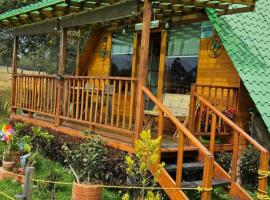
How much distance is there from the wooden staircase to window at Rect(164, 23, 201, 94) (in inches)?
62.1

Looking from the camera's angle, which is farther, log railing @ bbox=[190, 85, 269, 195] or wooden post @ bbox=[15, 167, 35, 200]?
log railing @ bbox=[190, 85, 269, 195]

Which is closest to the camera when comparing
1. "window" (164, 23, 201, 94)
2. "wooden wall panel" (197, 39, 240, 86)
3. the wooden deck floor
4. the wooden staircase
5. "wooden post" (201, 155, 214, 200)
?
"wooden post" (201, 155, 214, 200)

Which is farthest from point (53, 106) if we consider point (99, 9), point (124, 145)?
point (124, 145)

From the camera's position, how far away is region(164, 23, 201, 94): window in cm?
919

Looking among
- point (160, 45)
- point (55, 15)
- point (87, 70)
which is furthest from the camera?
point (87, 70)

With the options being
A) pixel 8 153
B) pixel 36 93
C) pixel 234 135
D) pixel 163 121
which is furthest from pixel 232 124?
pixel 36 93

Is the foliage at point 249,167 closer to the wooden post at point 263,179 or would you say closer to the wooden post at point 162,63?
the wooden post at point 263,179

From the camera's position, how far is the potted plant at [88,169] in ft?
17.6

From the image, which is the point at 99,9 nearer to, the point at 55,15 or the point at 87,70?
the point at 55,15

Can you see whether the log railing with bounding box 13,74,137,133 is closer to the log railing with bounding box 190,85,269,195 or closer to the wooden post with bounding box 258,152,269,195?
the log railing with bounding box 190,85,269,195

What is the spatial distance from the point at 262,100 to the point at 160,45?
12.1ft

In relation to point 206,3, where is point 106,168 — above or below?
below

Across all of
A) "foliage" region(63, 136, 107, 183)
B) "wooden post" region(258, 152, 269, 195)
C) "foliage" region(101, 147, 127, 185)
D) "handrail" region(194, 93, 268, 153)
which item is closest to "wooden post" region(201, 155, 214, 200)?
"wooden post" region(258, 152, 269, 195)

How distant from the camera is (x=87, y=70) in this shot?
13.0m
